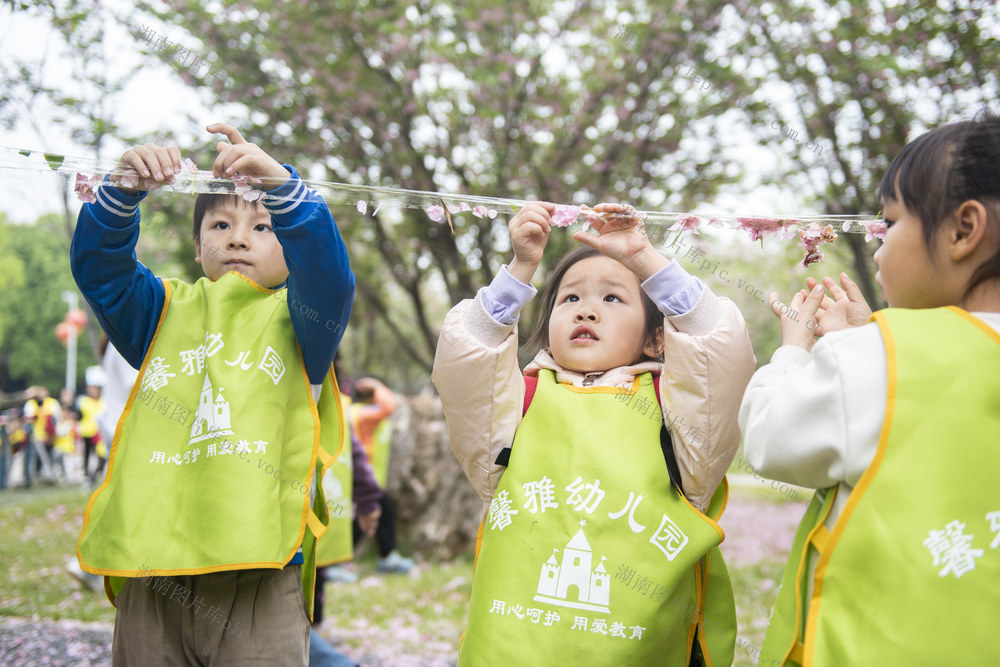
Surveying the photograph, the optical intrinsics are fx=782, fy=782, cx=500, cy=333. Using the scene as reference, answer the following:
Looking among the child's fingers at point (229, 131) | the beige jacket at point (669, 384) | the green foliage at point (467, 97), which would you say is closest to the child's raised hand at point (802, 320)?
the beige jacket at point (669, 384)

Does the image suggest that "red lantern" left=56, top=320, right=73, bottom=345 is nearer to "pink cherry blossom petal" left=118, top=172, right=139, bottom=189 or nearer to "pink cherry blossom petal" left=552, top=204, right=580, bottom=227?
"pink cherry blossom petal" left=118, top=172, right=139, bottom=189

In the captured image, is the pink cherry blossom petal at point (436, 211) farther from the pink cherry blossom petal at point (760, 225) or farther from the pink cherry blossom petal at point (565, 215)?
the pink cherry blossom petal at point (760, 225)

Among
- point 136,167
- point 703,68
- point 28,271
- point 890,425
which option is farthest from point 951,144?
point 28,271

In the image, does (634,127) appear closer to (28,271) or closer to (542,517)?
(542,517)

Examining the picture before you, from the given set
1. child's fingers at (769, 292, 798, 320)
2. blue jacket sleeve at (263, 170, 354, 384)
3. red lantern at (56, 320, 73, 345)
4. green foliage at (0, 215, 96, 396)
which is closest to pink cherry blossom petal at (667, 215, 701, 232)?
child's fingers at (769, 292, 798, 320)

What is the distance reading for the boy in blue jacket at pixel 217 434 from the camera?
203cm

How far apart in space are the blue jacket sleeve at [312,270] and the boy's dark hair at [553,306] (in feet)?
2.04

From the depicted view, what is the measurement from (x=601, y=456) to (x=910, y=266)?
0.82m

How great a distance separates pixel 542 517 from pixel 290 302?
94cm

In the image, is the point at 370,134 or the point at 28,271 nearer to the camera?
the point at 370,134

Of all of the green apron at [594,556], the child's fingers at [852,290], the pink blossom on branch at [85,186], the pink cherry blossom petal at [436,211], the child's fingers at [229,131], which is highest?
the child's fingers at [229,131]

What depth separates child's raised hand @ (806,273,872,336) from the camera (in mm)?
1895

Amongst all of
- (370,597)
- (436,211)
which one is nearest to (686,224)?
(436,211)

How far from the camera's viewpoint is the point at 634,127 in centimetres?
695
